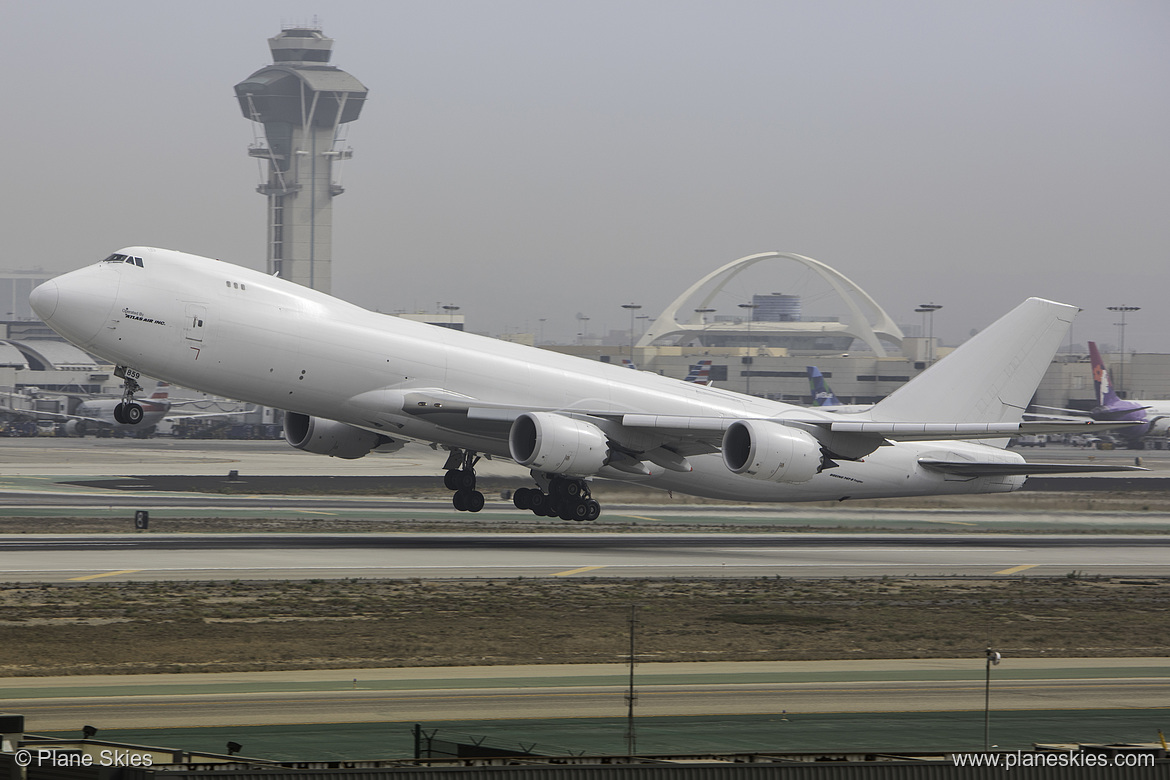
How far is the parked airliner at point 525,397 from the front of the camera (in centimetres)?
3934

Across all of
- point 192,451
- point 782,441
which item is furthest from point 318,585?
point 192,451

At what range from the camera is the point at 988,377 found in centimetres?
5044

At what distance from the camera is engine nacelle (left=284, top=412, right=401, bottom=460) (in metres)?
46.8

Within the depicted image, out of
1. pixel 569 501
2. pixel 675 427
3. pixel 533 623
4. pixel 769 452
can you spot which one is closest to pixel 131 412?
pixel 569 501

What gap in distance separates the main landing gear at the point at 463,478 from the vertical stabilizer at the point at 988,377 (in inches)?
648

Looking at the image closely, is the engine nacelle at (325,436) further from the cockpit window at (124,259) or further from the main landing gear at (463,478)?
the cockpit window at (124,259)

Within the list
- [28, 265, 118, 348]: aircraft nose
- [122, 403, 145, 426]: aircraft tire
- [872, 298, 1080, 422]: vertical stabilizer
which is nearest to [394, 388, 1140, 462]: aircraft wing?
[872, 298, 1080, 422]: vertical stabilizer

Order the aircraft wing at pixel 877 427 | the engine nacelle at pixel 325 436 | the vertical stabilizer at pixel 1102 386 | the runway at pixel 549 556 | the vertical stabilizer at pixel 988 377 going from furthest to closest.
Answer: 1. the vertical stabilizer at pixel 1102 386
2. the vertical stabilizer at pixel 988 377
3. the engine nacelle at pixel 325 436
4. the aircraft wing at pixel 877 427
5. the runway at pixel 549 556

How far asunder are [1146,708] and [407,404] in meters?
26.3

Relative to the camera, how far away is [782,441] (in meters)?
42.6

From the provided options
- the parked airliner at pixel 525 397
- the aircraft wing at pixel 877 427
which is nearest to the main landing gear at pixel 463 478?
the parked airliner at pixel 525 397

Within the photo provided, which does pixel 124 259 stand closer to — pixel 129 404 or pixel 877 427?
pixel 129 404

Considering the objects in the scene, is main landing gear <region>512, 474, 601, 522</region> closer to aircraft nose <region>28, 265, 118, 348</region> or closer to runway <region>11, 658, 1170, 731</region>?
aircraft nose <region>28, 265, 118, 348</region>

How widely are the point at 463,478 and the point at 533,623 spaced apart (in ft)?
65.3
